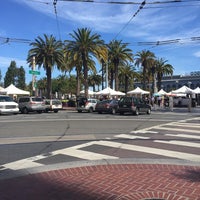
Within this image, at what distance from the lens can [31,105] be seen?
32500 mm

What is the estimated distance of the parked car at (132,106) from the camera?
91.4 ft

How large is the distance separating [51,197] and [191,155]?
476 cm

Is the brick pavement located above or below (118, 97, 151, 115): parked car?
below

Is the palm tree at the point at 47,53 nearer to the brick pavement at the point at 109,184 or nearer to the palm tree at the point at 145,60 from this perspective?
the palm tree at the point at 145,60

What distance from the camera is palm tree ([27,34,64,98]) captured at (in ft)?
140

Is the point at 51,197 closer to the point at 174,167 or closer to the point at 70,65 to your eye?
the point at 174,167

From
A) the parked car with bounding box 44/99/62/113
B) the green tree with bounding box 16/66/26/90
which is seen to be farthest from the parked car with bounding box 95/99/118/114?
the green tree with bounding box 16/66/26/90

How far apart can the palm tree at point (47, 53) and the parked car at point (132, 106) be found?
1656 cm

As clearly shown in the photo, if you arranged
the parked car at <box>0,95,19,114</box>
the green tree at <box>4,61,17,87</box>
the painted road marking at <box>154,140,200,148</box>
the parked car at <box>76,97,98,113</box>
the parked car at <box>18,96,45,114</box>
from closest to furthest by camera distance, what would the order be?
the painted road marking at <box>154,140,200,148</box>
the parked car at <box>0,95,19,114</box>
the parked car at <box>18,96,45,114</box>
the parked car at <box>76,97,98,113</box>
the green tree at <box>4,61,17,87</box>

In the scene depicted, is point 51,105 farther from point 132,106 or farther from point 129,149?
point 129,149

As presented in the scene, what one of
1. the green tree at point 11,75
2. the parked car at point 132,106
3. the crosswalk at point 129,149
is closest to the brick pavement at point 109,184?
the crosswalk at point 129,149

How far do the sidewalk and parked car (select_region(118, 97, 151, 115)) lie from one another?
65.9 ft

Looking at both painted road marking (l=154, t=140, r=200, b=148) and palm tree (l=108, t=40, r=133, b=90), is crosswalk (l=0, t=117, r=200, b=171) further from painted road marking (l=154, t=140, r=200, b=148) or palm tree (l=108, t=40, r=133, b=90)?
palm tree (l=108, t=40, r=133, b=90)

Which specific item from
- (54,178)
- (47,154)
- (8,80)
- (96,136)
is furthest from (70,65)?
(8,80)
